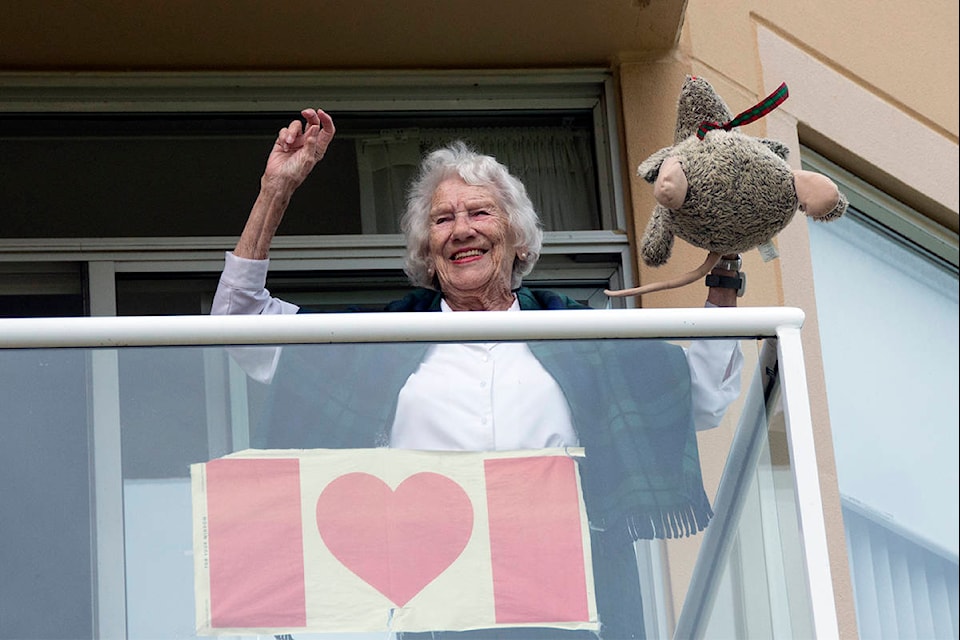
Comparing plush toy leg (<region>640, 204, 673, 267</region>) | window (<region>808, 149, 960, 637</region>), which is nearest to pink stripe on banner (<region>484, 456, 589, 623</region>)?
plush toy leg (<region>640, 204, 673, 267</region>)

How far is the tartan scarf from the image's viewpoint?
10.8ft

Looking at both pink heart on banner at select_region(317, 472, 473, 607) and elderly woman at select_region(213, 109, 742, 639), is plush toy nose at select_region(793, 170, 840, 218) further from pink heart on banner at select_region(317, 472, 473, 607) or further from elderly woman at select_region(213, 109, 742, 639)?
pink heart on banner at select_region(317, 472, 473, 607)

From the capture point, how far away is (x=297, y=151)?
415 centimetres

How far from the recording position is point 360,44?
536 cm

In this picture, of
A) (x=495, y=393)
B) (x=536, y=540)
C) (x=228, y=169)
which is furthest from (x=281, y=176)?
(x=228, y=169)

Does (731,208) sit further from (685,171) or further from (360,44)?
(360,44)

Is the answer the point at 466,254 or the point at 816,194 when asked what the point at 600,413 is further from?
the point at 466,254

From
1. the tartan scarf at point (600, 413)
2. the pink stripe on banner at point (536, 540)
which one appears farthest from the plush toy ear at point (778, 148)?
the pink stripe on banner at point (536, 540)

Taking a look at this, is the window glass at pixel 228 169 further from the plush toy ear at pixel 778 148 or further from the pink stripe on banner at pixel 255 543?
the pink stripe on banner at pixel 255 543

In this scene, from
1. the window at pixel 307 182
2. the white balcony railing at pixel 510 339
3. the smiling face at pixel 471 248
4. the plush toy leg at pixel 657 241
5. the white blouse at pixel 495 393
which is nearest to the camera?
the white balcony railing at pixel 510 339

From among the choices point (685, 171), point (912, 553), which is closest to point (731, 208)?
point (685, 171)

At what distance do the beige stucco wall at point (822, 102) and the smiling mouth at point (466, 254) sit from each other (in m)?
1.05

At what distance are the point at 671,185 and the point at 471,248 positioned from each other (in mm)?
782

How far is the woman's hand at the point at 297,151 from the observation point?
4117mm
